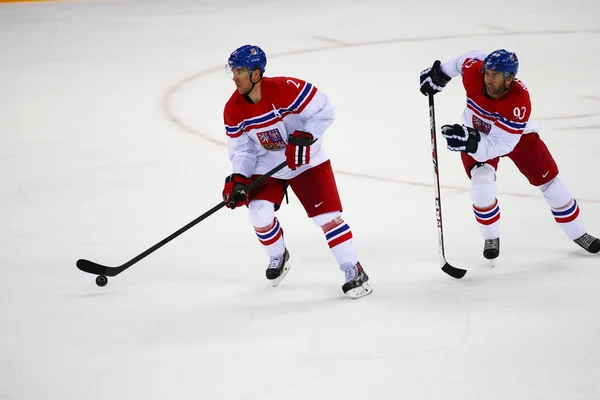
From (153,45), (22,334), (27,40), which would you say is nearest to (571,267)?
(22,334)

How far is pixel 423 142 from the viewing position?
221 inches

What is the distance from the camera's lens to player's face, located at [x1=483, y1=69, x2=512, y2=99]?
141 inches

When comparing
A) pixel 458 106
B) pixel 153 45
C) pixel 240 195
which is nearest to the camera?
pixel 240 195

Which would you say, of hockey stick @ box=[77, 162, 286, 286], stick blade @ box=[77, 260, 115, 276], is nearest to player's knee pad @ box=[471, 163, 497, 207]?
hockey stick @ box=[77, 162, 286, 286]

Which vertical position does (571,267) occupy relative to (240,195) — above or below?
below

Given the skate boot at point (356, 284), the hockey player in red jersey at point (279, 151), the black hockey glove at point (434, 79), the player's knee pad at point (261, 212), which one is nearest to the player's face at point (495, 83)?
the black hockey glove at point (434, 79)

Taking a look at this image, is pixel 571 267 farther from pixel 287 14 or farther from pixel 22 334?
pixel 287 14

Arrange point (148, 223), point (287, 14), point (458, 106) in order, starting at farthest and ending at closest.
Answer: point (287, 14)
point (458, 106)
point (148, 223)

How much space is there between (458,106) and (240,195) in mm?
3068

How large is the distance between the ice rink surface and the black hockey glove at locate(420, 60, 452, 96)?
0.70 meters

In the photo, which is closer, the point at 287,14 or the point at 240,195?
the point at 240,195

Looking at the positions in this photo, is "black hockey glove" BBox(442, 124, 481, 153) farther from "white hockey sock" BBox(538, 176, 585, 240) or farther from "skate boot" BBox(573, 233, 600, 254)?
"skate boot" BBox(573, 233, 600, 254)

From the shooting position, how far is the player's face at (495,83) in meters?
3.59

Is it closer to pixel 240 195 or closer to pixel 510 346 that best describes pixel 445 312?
pixel 510 346
